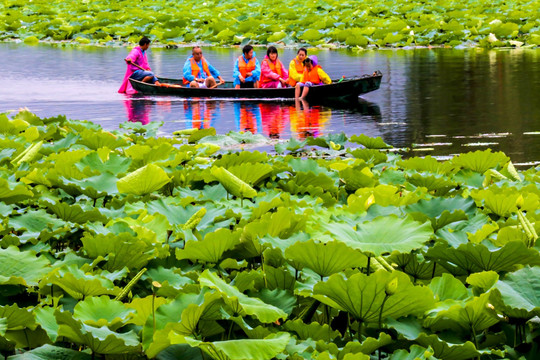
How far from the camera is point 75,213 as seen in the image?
2.71 metres

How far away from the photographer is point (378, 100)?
14383mm

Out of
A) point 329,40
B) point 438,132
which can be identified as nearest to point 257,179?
point 438,132

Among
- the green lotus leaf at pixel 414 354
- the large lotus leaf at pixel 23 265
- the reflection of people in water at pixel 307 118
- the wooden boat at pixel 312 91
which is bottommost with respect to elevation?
the reflection of people in water at pixel 307 118

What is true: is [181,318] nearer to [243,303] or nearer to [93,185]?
[243,303]

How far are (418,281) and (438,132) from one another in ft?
28.2

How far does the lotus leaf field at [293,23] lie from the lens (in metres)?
22.4

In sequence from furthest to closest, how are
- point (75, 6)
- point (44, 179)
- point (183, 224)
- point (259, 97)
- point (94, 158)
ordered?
point (75, 6), point (259, 97), point (94, 158), point (44, 179), point (183, 224)

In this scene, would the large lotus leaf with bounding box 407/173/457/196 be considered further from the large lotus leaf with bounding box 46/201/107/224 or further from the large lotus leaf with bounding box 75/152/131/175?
the large lotus leaf with bounding box 46/201/107/224

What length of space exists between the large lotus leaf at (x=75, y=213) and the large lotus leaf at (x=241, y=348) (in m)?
1.14

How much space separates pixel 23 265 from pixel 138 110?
11.8 metres

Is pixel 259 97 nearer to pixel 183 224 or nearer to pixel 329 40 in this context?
pixel 329 40

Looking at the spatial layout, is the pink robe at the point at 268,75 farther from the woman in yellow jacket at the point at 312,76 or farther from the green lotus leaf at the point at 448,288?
the green lotus leaf at the point at 448,288

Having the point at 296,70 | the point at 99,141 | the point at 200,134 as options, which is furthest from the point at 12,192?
the point at 296,70

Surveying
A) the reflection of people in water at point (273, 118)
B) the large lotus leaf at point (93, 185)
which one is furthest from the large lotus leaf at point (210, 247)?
the reflection of people in water at point (273, 118)
